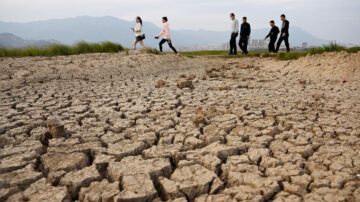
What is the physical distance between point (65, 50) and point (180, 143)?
759cm

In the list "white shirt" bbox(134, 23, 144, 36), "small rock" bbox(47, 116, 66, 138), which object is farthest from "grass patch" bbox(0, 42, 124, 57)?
"small rock" bbox(47, 116, 66, 138)

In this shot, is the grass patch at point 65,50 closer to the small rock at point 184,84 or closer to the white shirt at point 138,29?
the white shirt at point 138,29

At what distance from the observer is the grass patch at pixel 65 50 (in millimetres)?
8367

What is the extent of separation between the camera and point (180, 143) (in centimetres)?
244

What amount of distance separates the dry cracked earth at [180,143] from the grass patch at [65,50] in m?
3.94

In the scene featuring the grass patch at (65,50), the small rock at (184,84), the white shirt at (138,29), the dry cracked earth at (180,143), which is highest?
the white shirt at (138,29)

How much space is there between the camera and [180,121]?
3018mm

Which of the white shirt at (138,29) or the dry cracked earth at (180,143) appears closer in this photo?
the dry cracked earth at (180,143)

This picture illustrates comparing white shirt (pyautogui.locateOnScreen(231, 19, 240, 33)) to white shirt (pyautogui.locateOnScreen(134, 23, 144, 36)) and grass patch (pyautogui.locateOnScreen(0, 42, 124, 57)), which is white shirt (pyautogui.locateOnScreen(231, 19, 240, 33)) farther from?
grass patch (pyautogui.locateOnScreen(0, 42, 124, 57))

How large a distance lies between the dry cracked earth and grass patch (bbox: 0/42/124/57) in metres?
3.94

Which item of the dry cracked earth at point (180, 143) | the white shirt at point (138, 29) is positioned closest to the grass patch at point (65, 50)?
the white shirt at point (138, 29)

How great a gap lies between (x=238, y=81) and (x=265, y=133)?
308 centimetres

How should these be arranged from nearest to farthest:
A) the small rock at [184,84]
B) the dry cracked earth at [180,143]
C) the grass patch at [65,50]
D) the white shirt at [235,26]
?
the dry cracked earth at [180,143] < the small rock at [184,84] < the grass patch at [65,50] < the white shirt at [235,26]

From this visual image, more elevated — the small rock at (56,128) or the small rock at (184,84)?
the small rock at (184,84)
